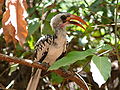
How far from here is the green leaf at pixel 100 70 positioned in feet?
3.57

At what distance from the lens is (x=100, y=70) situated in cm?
113

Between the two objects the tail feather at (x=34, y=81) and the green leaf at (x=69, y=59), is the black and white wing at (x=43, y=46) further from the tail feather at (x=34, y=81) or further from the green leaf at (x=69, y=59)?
the green leaf at (x=69, y=59)

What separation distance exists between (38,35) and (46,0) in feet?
1.10

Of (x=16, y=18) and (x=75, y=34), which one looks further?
(x=75, y=34)

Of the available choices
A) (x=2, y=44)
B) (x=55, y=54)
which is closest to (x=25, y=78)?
(x=2, y=44)

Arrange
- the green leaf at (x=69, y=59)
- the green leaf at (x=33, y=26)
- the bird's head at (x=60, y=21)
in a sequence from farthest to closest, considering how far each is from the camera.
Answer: the bird's head at (x=60, y=21), the green leaf at (x=33, y=26), the green leaf at (x=69, y=59)

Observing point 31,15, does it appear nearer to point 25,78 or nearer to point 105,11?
point 105,11

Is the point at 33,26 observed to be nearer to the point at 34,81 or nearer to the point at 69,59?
the point at 34,81

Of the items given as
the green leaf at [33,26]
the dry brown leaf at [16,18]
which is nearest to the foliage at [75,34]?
the green leaf at [33,26]

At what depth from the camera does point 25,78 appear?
10.3ft

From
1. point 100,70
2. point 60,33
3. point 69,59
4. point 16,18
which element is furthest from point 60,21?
point 16,18

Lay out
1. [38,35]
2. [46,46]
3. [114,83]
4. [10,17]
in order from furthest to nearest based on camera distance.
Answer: [114,83]
[38,35]
[46,46]
[10,17]

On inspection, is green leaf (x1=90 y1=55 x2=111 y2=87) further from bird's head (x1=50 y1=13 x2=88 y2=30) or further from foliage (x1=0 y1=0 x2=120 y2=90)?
bird's head (x1=50 y1=13 x2=88 y2=30)

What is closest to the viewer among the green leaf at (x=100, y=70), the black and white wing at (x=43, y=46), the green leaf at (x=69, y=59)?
the green leaf at (x=100, y=70)
